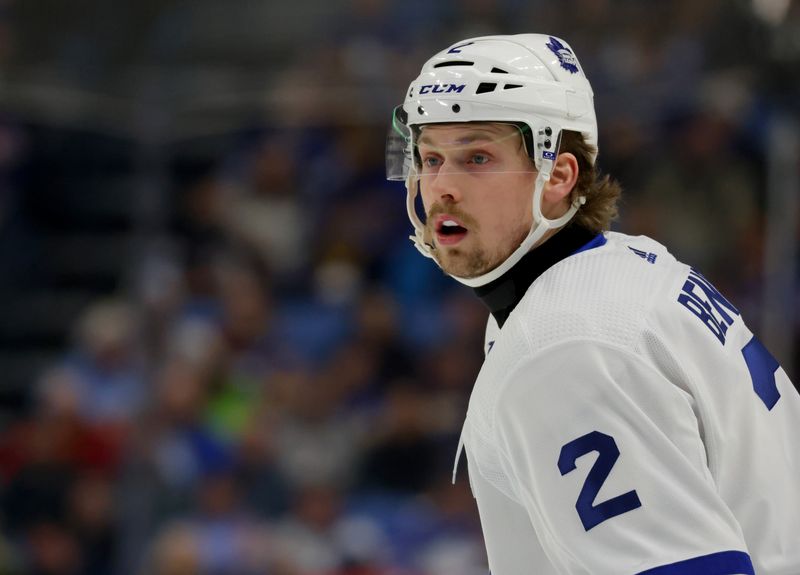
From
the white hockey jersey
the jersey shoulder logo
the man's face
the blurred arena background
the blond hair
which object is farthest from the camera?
the blurred arena background

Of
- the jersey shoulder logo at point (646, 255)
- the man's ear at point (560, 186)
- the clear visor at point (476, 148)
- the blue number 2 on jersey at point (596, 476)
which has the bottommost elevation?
the blue number 2 on jersey at point (596, 476)

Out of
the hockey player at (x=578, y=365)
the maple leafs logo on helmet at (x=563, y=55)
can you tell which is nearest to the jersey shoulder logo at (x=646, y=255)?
the hockey player at (x=578, y=365)

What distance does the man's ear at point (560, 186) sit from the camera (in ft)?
7.30

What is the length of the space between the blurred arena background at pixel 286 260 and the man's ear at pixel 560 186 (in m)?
2.55

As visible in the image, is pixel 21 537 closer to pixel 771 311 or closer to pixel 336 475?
pixel 336 475

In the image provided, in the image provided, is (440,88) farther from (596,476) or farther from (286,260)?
(286,260)

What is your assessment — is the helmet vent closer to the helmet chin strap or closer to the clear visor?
the clear visor

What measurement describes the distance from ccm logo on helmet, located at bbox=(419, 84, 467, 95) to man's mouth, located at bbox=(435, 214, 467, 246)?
0.72 ft

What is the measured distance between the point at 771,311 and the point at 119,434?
8.73 feet

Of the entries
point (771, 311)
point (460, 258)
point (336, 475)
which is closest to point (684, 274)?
Answer: point (460, 258)

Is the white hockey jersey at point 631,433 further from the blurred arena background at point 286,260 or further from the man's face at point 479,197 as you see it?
the blurred arena background at point 286,260

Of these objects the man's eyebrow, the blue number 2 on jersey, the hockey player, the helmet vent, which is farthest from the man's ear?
the blue number 2 on jersey

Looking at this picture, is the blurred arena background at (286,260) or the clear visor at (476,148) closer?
the clear visor at (476,148)

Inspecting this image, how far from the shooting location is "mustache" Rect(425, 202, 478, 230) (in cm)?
217
